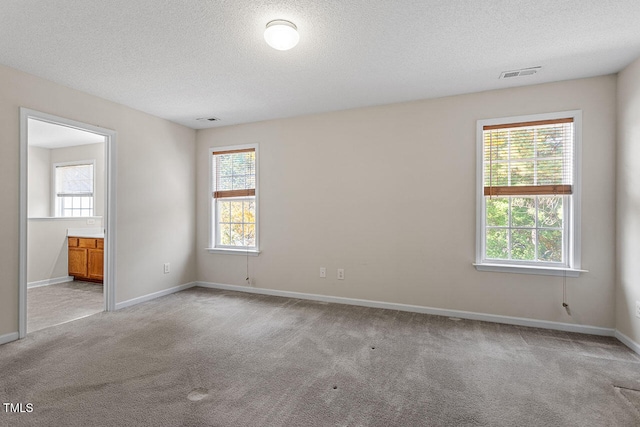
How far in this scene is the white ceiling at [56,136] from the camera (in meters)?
4.61

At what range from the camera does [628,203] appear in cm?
282

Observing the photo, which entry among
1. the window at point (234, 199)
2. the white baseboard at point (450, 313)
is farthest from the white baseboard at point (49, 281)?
the white baseboard at point (450, 313)

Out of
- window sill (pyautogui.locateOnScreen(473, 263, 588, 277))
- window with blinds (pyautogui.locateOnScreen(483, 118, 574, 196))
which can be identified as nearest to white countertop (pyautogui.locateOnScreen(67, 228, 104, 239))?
window sill (pyautogui.locateOnScreen(473, 263, 588, 277))

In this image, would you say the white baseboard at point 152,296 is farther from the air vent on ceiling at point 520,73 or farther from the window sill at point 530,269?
the air vent on ceiling at point 520,73

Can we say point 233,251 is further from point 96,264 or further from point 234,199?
point 96,264

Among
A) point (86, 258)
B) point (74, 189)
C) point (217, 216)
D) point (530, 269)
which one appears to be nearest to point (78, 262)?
point (86, 258)

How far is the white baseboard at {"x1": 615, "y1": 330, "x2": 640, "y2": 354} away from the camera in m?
2.68

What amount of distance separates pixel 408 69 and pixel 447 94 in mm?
859

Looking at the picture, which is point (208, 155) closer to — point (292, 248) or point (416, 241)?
point (292, 248)

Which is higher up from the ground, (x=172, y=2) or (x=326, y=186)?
(x=172, y=2)

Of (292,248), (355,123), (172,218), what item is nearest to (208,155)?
(172,218)

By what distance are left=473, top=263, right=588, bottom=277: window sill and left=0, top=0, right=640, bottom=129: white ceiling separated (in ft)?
6.21

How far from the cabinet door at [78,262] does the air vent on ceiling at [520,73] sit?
6.60 meters

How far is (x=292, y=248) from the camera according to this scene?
14.5 feet
